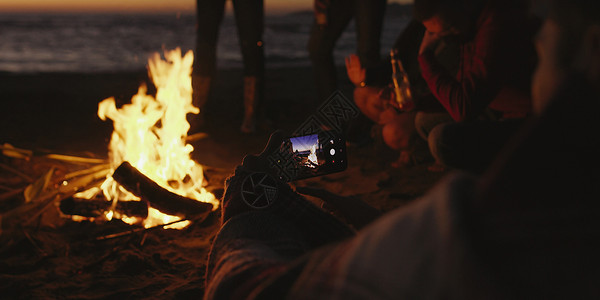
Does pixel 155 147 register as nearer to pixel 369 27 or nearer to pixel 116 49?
pixel 369 27

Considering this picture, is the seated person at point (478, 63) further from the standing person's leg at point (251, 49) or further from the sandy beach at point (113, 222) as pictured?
the standing person's leg at point (251, 49)

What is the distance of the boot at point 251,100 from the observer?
5228 mm

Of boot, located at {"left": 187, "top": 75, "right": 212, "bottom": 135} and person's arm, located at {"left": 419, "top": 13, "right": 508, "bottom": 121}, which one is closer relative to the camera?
person's arm, located at {"left": 419, "top": 13, "right": 508, "bottom": 121}

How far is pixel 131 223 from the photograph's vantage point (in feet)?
10.3

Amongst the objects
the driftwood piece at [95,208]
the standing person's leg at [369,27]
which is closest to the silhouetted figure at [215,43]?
the standing person's leg at [369,27]

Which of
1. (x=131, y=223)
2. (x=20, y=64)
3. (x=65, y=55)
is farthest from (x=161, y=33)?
(x=131, y=223)

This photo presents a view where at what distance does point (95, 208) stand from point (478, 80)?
9.00ft

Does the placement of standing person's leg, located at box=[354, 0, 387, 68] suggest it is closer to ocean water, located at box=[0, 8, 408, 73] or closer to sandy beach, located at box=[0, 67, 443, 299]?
sandy beach, located at box=[0, 67, 443, 299]

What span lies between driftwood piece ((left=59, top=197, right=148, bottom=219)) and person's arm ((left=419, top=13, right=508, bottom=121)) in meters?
2.22

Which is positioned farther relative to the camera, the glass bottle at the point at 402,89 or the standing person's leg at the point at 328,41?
the standing person's leg at the point at 328,41

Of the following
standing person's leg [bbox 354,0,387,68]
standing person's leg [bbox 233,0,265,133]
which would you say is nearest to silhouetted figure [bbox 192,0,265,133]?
standing person's leg [bbox 233,0,265,133]

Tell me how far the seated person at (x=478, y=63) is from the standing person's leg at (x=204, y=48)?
273cm

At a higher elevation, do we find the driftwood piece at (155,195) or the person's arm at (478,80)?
the person's arm at (478,80)

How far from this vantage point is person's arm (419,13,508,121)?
2.68m
